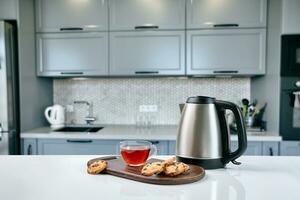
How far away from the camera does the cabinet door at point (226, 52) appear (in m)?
2.46

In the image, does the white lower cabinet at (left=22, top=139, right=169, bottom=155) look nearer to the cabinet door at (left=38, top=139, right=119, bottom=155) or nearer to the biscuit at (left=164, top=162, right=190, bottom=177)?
the cabinet door at (left=38, top=139, right=119, bottom=155)

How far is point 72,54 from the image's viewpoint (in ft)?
8.69

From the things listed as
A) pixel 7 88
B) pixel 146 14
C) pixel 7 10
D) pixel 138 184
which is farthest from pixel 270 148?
pixel 7 10

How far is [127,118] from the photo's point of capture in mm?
2996

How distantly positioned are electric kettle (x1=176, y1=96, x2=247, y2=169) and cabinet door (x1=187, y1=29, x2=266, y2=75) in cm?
157

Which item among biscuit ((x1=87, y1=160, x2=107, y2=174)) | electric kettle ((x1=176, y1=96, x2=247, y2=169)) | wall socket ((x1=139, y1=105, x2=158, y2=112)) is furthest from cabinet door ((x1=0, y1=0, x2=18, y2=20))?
electric kettle ((x1=176, y1=96, x2=247, y2=169))

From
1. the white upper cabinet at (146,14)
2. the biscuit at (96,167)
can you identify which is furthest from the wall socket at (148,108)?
the biscuit at (96,167)

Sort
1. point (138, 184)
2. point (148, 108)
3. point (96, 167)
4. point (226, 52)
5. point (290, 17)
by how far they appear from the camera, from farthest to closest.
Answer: point (148, 108) → point (226, 52) → point (290, 17) → point (96, 167) → point (138, 184)

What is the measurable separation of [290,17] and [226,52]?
59 centimetres

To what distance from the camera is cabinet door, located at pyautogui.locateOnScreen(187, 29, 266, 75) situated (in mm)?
2465

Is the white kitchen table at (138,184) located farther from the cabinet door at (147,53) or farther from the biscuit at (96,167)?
the cabinet door at (147,53)

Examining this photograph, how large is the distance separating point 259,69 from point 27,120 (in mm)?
2257

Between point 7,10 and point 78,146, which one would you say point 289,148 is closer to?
point 78,146

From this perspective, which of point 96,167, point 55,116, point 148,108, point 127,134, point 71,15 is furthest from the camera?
point 148,108
